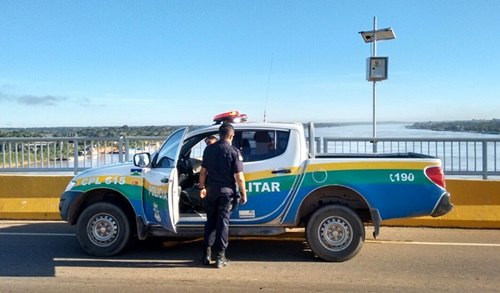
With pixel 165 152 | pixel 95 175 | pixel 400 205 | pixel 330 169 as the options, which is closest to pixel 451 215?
pixel 400 205

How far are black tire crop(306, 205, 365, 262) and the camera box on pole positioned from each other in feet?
21.1

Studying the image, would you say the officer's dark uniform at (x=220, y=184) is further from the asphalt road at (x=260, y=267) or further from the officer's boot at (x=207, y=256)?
the asphalt road at (x=260, y=267)

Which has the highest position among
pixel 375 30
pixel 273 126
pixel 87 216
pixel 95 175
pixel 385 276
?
pixel 375 30

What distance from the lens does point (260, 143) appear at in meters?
6.65

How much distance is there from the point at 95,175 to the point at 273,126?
2463 mm

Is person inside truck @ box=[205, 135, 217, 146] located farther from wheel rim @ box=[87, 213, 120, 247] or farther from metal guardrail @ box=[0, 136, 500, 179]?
metal guardrail @ box=[0, 136, 500, 179]

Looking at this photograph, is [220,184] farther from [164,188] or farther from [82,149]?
[82,149]

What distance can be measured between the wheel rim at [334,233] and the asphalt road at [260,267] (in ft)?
0.83

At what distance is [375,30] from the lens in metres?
12.4

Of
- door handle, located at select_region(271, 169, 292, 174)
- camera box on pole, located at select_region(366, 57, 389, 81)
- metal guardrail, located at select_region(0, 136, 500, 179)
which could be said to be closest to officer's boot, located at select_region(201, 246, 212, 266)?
door handle, located at select_region(271, 169, 292, 174)

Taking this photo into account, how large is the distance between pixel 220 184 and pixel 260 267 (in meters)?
1.14

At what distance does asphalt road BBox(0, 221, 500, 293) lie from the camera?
17.8 feet

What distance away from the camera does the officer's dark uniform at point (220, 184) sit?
6117mm

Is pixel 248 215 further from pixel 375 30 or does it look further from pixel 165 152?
pixel 375 30
